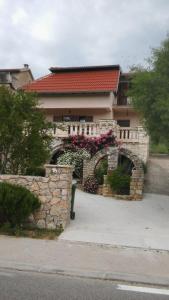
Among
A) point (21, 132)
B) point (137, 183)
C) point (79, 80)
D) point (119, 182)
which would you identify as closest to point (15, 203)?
point (21, 132)

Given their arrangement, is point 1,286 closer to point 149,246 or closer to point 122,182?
point 149,246

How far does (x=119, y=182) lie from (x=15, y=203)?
343 inches

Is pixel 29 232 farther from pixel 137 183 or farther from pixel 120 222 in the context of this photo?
pixel 137 183

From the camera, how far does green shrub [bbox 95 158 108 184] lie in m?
18.5

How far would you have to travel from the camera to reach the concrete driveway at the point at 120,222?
8.90 m

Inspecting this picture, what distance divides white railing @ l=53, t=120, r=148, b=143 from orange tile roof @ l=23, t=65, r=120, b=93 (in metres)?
6.08

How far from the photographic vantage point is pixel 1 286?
5.54 meters

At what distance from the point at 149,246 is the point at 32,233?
9.43 feet

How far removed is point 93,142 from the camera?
20.9m

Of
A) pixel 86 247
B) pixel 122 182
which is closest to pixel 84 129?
A: pixel 122 182

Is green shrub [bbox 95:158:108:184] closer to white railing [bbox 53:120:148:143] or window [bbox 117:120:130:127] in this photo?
white railing [bbox 53:120:148:143]

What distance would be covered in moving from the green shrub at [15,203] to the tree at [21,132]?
2366mm

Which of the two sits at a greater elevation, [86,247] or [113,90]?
[113,90]

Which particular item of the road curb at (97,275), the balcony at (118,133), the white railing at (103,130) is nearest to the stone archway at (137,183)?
the balcony at (118,133)
